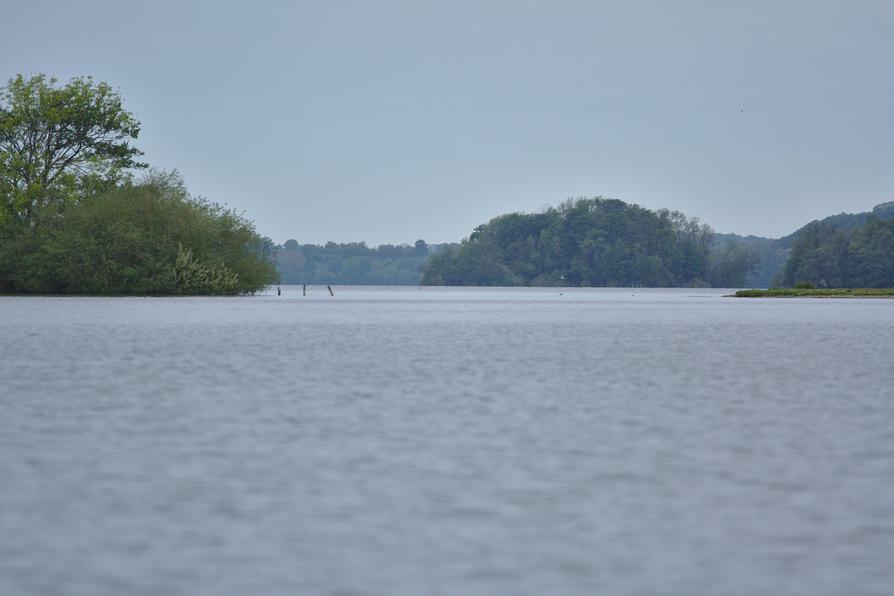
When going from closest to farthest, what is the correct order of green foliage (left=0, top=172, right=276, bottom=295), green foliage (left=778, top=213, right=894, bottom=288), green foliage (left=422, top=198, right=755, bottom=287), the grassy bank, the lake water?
the lake water < green foliage (left=0, top=172, right=276, bottom=295) < the grassy bank < green foliage (left=778, top=213, right=894, bottom=288) < green foliage (left=422, top=198, right=755, bottom=287)

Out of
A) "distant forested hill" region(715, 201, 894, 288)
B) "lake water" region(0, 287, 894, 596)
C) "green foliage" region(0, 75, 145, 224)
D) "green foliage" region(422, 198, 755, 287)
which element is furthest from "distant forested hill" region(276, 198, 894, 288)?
"lake water" region(0, 287, 894, 596)

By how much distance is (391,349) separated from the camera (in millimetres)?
25547

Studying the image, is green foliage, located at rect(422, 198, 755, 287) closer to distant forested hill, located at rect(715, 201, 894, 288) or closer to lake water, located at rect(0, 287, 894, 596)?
distant forested hill, located at rect(715, 201, 894, 288)

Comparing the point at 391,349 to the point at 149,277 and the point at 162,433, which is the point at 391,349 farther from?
the point at 149,277

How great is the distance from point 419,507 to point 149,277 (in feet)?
216

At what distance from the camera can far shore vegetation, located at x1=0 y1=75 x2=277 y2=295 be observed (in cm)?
7050

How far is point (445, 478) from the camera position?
9.58 metres

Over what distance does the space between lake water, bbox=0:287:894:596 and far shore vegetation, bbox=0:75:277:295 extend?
50.6 meters

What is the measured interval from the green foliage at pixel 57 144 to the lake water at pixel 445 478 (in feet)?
188

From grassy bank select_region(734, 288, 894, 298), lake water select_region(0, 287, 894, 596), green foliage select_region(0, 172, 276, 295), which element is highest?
green foliage select_region(0, 172, 276, 295)

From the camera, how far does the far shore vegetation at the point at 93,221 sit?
231ft

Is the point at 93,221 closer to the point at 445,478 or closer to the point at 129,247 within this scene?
the point at 129,247

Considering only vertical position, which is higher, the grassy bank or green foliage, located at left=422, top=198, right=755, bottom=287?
green foliage, located at left=422, top=198, right=755, bottom=287

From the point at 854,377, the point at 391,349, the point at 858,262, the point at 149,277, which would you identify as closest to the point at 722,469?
the point at 854,377
